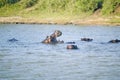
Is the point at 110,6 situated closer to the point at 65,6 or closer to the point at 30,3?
the point at 65,6

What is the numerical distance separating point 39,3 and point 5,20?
583 inches

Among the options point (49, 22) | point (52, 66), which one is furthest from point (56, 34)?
point (49, 22)

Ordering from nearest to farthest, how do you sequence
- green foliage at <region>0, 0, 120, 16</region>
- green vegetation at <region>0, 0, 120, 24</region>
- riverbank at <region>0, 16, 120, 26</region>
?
riverbank at <region>0, 16, 120, 26</region> → green vegetation at <region>0, 0, 120, 24</region> → green foliage at <region>0, 0, 120, 16</region>

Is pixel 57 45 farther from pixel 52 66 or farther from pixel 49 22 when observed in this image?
pixel 49 22

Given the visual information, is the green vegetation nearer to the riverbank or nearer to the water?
the riverbank

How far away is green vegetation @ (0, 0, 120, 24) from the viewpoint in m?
99.4

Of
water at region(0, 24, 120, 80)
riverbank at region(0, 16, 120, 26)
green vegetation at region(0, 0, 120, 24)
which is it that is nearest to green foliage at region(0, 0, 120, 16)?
green vegetation at region(0, 0, 120, 24)

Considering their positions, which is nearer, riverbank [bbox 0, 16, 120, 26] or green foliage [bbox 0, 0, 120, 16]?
riverbank [bbox 0, 16, 120, 26]

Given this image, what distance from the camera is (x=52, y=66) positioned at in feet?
94.8

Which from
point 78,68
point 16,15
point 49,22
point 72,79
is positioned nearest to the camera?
point 72,79

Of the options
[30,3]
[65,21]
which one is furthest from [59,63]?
[30,3]

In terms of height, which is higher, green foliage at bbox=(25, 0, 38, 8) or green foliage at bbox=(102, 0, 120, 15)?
green foliage at bbox=(25, 0, 38, 8)

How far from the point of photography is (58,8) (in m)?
106

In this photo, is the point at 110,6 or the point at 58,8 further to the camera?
the point at 58,8
